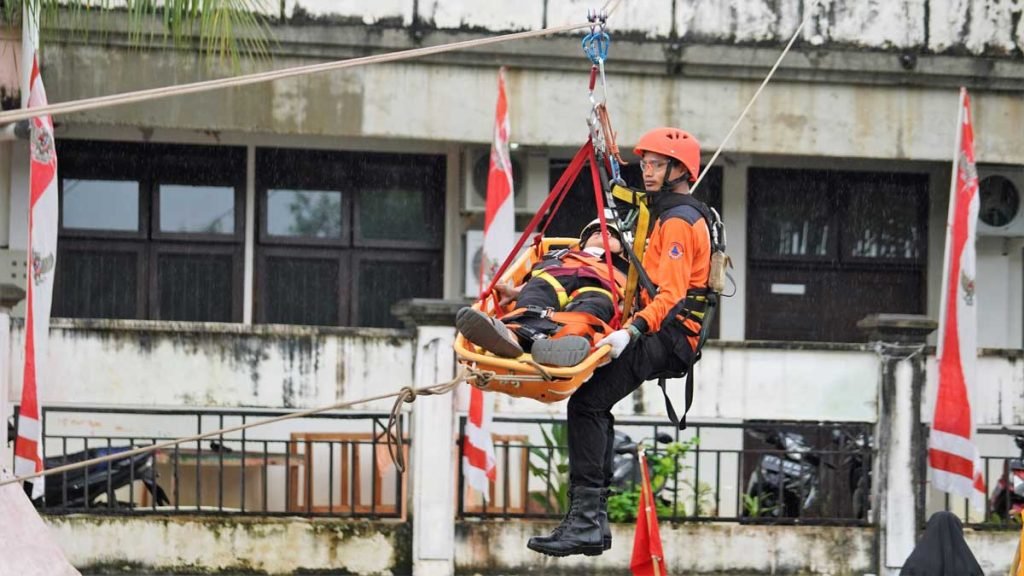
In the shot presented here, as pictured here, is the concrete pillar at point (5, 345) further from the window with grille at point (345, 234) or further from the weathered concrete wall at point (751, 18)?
the window with grille at point (345, 234)

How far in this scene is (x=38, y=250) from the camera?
1416 centimetres

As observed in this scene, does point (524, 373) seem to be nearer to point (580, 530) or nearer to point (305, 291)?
point (580, 530)

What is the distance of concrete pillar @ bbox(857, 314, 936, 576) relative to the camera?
49.0 feet

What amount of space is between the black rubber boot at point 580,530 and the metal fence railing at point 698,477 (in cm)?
482

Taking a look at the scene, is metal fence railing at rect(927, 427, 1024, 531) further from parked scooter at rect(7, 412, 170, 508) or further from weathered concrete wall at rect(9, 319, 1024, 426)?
parked scooter at rect(7, 412, 170, 508)

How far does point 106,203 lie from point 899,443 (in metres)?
7.64

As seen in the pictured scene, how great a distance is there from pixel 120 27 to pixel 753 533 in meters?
6.76

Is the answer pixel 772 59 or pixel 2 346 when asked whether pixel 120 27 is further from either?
pixel 772 59

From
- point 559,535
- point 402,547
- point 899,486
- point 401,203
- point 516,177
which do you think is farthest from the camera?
point 401,203

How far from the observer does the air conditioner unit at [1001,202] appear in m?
18.2

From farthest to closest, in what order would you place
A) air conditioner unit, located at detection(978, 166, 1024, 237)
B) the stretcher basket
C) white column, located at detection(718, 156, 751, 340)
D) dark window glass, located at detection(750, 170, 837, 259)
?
dark window glass, located at detection(750, 170, 837, 259), white column, located at detection(718, 156, 751, 340), air conditioner unit, located at detection(978, 166, 1024, 237), the stretcher basket

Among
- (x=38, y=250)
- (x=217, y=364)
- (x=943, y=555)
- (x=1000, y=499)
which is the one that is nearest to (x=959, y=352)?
(x=1000, y=499)

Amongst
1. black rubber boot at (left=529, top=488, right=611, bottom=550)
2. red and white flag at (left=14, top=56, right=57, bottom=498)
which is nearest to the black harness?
black rubber boot at (left=529, top=488, right=611, bottom=550)

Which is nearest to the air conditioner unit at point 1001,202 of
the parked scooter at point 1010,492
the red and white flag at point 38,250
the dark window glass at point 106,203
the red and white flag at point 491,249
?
the parked scooter at point 1010,492
